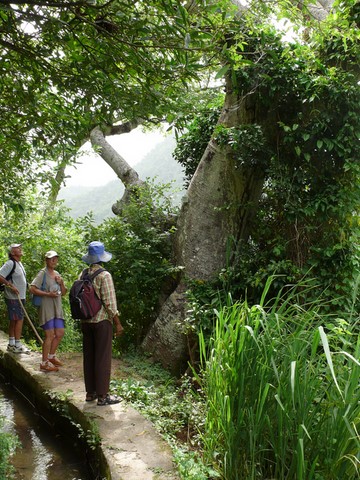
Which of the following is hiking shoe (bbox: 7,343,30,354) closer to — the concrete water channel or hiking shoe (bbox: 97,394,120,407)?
the concrete water channel

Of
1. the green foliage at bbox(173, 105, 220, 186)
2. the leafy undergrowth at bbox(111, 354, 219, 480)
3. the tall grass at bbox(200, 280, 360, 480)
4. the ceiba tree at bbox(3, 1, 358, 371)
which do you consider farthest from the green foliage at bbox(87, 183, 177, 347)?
the tall grass at bbox(200, 280, 360, 480)

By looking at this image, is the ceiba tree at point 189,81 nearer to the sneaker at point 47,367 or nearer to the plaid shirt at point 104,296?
the plaid shirt at point 104,296

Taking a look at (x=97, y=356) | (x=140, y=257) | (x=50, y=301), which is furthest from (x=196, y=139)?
(x=97, y=356)

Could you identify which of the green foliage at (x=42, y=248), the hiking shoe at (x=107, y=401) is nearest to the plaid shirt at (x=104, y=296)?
the hiking shoe at (x=107, y=401)

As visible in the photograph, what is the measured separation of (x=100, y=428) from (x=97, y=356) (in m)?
0.80

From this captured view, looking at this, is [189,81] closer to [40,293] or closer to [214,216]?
[214,216]

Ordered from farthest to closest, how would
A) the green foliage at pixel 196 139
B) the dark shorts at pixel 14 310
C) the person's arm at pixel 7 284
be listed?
the green foliage at pixel 196 139 → the dark shorts at pixel 14 310 → the person's arm at pixel 7 284

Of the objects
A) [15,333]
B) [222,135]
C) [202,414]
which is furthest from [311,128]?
[15,333]

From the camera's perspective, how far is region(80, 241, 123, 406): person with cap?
4.80m

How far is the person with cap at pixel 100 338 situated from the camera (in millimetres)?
4797

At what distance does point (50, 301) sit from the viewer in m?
6.25

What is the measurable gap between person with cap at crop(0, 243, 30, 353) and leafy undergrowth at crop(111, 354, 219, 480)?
1770mm

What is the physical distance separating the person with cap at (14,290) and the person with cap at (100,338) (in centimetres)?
234

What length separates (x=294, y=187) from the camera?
6.25 metres
